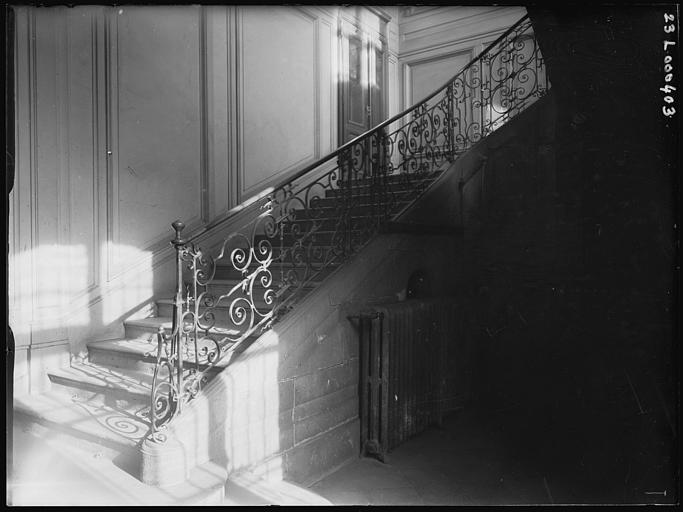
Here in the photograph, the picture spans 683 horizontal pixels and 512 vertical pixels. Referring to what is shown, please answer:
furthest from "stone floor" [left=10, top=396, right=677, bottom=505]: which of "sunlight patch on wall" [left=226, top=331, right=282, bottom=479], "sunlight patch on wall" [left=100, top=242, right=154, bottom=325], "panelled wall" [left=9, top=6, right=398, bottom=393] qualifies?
"sunlight patch on wall" [left=100, top=242, right=154, bottom=325]

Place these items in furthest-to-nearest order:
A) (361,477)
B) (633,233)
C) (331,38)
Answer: (331,38), (361,477), (633,233)

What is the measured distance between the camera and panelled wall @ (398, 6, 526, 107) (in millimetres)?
8516

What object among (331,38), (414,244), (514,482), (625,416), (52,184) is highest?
(331,38)

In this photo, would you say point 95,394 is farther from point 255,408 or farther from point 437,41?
point 437,41

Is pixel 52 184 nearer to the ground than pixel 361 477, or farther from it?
farther from it

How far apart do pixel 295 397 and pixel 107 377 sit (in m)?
1.37

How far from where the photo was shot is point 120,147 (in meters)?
4.57

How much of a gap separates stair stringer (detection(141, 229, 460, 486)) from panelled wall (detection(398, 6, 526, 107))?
502 cm

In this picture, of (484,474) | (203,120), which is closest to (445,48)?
(203,120)

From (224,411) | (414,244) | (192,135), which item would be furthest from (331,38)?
(224,411)

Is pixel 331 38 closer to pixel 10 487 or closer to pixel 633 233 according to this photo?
pixel 633 233

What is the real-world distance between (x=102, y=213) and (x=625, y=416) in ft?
15.2

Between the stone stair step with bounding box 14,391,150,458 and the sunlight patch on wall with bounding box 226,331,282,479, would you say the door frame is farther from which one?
the stone stair step with bounding box 14,391,150,458

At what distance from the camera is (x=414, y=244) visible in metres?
4.92
